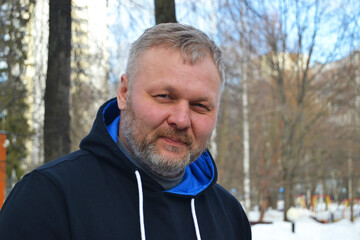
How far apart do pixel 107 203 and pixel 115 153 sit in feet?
0.64

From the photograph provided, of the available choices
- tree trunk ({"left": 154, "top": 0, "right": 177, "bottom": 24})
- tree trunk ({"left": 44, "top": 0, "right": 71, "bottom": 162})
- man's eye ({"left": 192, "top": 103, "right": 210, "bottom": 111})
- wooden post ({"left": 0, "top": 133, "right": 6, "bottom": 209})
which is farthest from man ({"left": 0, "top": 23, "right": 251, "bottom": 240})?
wooden post ({"left": 0, "top": 133, "right": 6, "bottom": 209})

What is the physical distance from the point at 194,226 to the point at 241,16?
4.66m

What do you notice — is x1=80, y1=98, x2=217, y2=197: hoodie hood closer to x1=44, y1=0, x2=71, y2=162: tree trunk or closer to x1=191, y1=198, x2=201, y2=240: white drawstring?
x1=191, y1=198, x2=201, y2=240: white drawstring

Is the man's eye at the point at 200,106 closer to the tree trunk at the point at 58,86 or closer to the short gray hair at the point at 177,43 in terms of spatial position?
the short gray hair at the point at 177,43

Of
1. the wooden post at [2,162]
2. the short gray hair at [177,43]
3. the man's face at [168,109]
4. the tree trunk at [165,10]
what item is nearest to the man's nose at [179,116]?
the man's face at [168,109]

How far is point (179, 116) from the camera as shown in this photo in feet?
5.22

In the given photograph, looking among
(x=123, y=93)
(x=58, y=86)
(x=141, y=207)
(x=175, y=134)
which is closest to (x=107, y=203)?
(x=141, y=207)

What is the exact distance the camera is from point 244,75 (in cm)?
1966

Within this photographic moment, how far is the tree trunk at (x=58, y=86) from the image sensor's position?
5257 mm

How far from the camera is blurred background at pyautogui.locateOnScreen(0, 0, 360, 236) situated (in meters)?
5.38

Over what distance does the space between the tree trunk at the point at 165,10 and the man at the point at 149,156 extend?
3141 millimetres

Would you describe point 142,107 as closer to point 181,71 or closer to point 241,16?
point 181,71

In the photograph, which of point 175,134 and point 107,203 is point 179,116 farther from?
point 107,203

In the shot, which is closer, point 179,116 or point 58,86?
point 179,116
